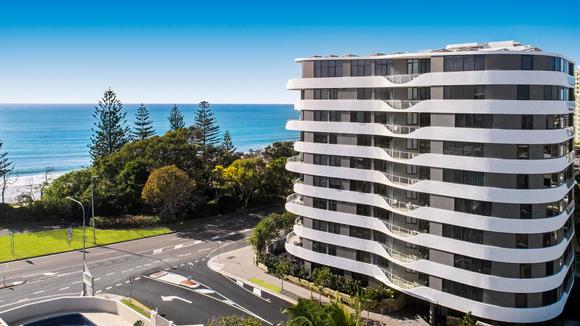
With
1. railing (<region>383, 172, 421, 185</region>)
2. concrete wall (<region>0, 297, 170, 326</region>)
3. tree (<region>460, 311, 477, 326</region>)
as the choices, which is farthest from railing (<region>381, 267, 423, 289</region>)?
concrete wall (<region>0, 297, 170, 326</region>)

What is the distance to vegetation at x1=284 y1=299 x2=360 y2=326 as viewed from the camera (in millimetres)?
26562

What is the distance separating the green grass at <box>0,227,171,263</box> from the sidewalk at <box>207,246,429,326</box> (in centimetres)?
1338

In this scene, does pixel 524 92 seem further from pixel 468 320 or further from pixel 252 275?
pixel 252 275

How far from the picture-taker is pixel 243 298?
40.8m

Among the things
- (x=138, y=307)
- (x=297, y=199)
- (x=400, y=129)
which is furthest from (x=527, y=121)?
(x=138, y=307)

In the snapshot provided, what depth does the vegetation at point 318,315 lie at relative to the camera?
26.6 metres

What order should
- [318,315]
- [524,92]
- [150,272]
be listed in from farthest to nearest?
[150,272], [524,92], [318,315]

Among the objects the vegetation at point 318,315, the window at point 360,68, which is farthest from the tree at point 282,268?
the window at point 360,68

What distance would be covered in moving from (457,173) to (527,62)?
27.0 ft

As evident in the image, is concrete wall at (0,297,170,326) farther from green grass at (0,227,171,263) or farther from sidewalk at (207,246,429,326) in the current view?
green grass at (0,227,171,263)

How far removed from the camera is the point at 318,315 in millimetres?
26828

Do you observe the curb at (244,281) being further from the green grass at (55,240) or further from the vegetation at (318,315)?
the green grass at (55,240)

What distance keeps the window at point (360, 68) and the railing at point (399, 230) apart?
39.1 ft

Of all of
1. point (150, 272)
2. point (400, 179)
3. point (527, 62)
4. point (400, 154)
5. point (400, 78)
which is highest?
point (527, 62)
